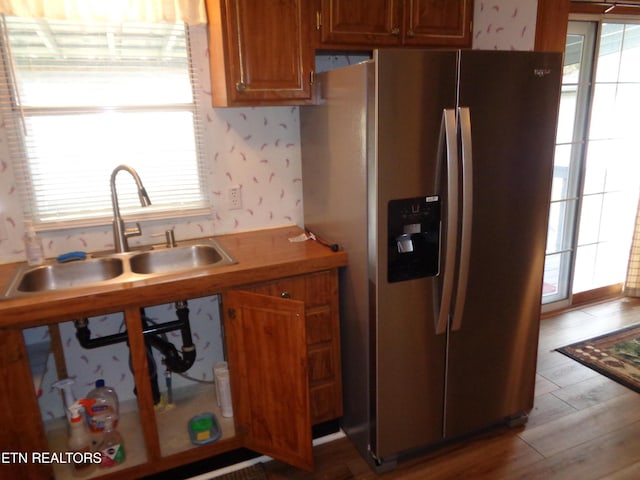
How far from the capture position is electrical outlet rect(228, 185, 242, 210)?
231 centimetres

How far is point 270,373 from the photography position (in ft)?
5.99

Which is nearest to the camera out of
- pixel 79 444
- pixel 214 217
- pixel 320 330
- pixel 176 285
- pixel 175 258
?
pixel 176 285

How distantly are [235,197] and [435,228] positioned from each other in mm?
1048

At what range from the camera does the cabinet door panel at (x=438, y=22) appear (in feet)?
6.61

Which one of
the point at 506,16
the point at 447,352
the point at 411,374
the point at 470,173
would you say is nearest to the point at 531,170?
the point at 470,173

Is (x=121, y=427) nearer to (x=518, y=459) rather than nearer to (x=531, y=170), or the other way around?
(x=518, y=459)

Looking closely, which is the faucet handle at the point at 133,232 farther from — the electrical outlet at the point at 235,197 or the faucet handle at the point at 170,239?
the electrical outlet at the point at 235,197

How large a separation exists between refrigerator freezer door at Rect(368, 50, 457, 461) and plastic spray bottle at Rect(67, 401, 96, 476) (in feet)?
3.83

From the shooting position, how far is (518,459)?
2.01 m

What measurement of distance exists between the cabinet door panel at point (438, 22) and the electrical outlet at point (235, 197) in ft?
3.42

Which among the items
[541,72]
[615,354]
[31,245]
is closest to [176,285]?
[31,245]

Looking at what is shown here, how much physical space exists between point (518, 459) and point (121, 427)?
70.2 inches

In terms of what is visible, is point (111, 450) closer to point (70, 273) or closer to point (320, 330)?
point (70, 273)
